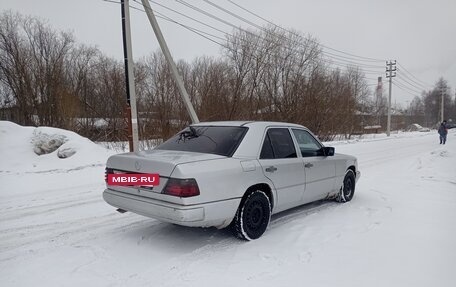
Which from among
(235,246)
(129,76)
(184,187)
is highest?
(129,76)

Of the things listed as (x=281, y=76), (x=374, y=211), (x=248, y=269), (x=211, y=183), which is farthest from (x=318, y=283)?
(x=281, y=76)

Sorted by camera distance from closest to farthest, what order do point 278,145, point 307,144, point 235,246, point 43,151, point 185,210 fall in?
point 185,210
point 235,246
point 278,145
point 307,144
point 43,151

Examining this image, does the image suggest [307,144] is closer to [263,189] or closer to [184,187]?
[263,189]

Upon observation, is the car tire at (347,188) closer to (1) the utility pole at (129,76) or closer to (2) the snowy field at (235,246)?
(2) the snowy field at (235,246)

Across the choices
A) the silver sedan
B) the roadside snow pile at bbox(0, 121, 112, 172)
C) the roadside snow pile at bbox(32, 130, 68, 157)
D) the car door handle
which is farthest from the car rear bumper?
the roadside snow pile at bbox(32, 130, 68, 157)

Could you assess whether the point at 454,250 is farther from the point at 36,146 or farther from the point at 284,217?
the point at 36,146

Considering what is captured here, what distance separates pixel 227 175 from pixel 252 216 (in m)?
0.82

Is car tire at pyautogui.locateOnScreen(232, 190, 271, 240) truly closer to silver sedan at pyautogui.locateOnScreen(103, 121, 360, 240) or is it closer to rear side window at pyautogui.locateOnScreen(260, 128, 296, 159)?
silver sedan at pyautogui.locateOnScreen(103, 121, 360, 240)

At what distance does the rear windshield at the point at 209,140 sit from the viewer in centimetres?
428

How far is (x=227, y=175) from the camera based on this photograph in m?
3.86

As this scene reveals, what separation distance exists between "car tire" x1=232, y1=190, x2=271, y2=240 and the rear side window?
0.60 metres

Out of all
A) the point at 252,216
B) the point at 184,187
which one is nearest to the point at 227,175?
the point at 184,187

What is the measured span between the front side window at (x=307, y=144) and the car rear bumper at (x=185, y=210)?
1.86 metres

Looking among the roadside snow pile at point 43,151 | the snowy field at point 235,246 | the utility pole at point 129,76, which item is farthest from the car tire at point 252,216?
the roadside snow pile at point 43,151
